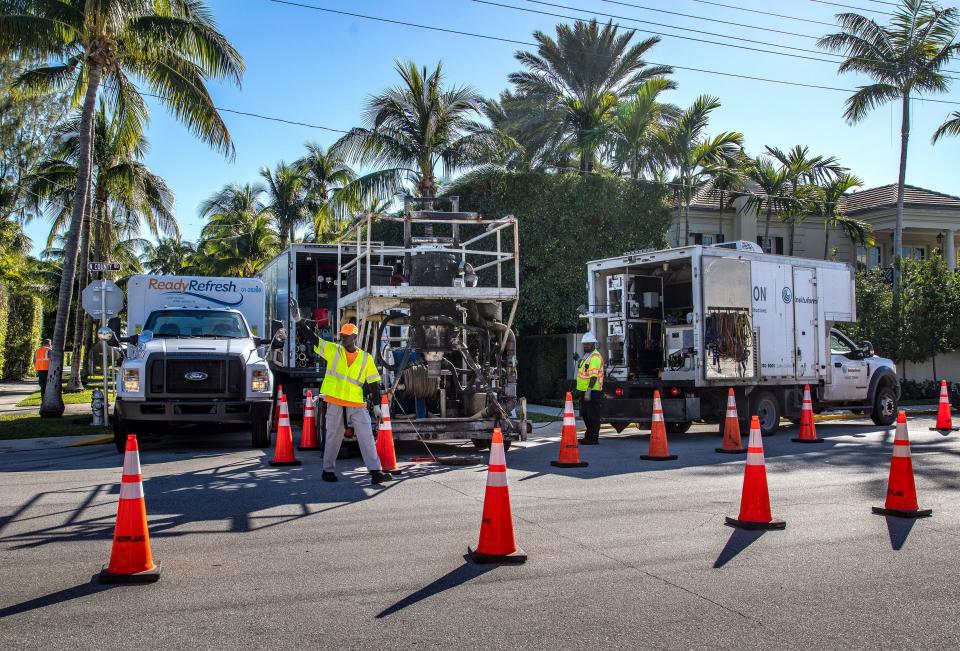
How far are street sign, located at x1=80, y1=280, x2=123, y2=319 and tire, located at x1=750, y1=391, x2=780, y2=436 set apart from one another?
11.5 meters

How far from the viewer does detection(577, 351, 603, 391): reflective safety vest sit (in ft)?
45.6

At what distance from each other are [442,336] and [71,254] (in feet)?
33.7

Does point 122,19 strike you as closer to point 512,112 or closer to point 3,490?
point 3,490

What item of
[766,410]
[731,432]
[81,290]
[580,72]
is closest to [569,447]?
[731,432]

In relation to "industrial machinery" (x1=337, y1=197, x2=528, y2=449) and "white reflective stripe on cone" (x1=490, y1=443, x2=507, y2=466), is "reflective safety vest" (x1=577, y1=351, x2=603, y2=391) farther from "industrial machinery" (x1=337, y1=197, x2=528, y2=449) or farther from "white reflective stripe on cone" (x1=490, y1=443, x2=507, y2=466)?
"white reflective stripe on cone" (x1=490, y1=443, x2=507, y2=466)

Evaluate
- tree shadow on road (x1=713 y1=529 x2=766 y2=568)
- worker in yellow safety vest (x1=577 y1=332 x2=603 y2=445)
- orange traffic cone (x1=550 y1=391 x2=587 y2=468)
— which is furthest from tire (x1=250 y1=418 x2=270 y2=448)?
tree shadow on road (x1=713 y1=529 x2=766 y2=568)

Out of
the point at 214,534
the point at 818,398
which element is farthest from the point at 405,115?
the point at 214,534

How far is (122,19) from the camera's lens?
18047mm

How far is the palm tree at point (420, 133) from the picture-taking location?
2550 cm

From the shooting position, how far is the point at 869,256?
38.7 meters

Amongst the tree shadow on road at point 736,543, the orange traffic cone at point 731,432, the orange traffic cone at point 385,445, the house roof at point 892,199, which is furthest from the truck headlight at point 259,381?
the house roof at point 892,199

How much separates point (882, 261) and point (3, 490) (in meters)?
37.7

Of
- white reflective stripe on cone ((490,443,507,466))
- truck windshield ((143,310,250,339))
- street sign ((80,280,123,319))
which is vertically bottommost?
white reflective stripe on cone ((490,443,507,466))

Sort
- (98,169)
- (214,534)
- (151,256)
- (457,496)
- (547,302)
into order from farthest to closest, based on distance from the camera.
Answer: (151,256) < (98,169) < (547,302) < (457,496) < (214,534)
